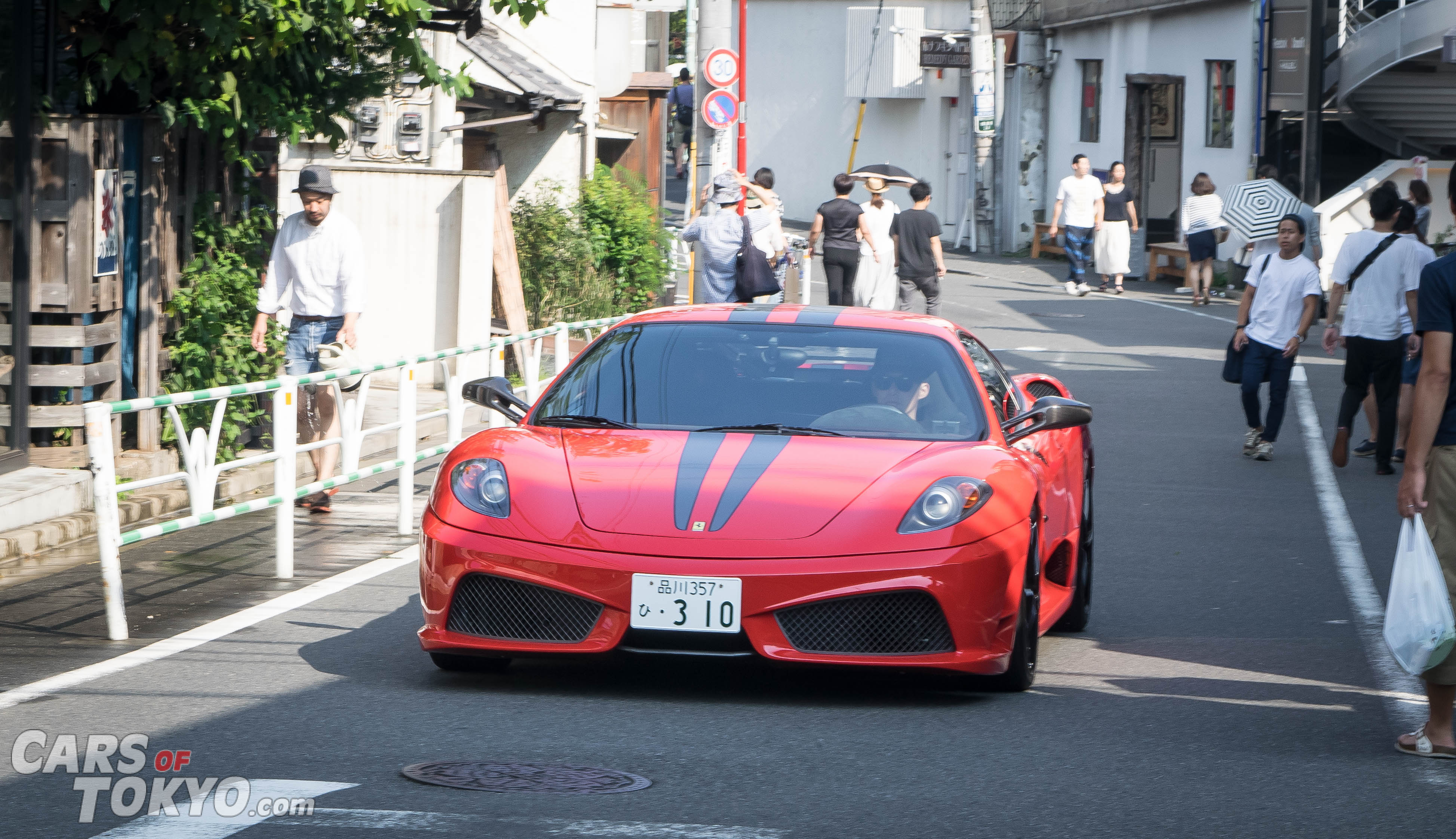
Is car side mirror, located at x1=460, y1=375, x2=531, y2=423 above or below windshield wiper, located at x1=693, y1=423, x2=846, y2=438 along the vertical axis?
above

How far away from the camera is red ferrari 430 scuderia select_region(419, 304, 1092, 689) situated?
5855 millimetres

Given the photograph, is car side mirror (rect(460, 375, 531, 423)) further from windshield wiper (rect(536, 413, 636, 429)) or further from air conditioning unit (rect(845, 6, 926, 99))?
air conditioning unit (rect(845, 6, 926, 99))

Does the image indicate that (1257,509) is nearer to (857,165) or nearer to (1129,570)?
(1129,570)

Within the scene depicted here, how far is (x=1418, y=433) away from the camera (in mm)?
5527

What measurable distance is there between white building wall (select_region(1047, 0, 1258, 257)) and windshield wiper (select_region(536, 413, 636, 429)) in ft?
79.5

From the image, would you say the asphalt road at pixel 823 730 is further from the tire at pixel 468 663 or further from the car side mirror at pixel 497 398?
the car side mirror at pixel 497 398

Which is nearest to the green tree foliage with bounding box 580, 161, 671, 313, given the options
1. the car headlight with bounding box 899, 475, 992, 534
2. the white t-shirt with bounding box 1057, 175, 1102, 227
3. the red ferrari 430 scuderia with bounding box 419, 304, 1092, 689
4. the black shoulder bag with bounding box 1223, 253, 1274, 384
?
the black shoulder bag with bounding box 1223, 253, 1274, 384

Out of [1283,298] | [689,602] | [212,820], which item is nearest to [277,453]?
[689,602]

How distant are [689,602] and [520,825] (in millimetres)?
1379

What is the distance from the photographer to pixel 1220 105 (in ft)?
103

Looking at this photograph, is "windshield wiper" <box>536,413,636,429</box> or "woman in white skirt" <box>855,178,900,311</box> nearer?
"windshield wiper" <box>536,413,636,429</box>

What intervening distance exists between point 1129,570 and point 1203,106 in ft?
79.9

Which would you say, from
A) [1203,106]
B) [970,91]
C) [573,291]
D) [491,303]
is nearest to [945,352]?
[491,303]

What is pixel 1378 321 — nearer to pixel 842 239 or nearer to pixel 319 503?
pixel 319 503
